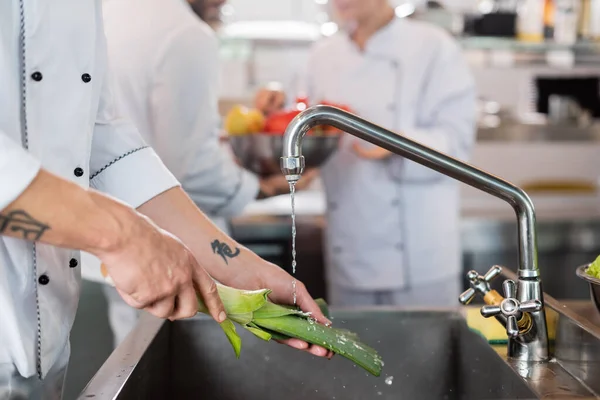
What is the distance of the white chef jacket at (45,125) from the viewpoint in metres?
1.01

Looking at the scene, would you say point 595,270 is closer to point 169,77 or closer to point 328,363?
point 328,363

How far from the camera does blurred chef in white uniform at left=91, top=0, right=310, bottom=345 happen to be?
1860 mm

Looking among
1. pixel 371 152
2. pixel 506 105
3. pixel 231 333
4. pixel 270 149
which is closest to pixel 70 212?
pixel 231 333

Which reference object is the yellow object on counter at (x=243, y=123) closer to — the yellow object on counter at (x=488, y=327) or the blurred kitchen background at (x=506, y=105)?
the blurred kitchen background at (x=506, y=105)

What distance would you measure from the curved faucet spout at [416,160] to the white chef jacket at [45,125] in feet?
1.04

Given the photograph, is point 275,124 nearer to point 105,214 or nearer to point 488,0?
point 105,214

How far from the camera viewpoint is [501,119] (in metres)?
3.94

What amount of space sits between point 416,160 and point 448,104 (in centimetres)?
143

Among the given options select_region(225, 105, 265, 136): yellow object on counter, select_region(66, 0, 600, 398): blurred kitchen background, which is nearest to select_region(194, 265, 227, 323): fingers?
select_region(225, 105, 265, 136): yellow object on counter

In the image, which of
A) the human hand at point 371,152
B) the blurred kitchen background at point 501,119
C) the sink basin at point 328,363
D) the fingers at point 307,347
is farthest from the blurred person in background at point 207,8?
the fingers at point 307,347

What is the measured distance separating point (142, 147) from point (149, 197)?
0.09 meters

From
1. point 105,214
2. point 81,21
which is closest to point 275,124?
point 81,21

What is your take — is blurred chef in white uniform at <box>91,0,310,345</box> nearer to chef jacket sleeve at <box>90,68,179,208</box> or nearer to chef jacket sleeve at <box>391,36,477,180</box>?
chef jacket sleeve at <box>90,68,179,208</box>

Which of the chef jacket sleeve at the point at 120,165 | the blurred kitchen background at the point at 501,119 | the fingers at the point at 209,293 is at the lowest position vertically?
the blurred kitchen background at the point at 501,119
